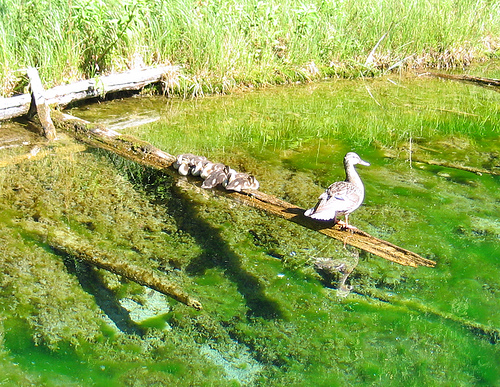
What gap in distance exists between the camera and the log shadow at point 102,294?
3.31m

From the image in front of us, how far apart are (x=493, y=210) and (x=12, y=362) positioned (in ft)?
13.4

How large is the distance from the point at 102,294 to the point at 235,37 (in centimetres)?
628

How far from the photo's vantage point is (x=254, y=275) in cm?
389

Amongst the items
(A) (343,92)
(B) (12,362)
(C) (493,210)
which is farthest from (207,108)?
(B) (12,362)

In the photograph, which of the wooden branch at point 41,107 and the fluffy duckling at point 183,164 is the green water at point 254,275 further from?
the wooden branch at point 41,107

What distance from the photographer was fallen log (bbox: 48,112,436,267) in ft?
11.6

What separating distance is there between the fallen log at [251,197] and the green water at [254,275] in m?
0.22

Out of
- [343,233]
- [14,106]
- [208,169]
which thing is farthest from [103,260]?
[14,106]

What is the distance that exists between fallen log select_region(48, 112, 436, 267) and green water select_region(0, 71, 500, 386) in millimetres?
222

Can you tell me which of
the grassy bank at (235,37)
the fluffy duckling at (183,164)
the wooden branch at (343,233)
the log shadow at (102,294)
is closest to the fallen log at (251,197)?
the wooden branch at (343,233)

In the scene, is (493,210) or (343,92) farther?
(343,92)

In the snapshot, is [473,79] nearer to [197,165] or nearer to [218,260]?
[197,165]

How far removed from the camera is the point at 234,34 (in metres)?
8.94

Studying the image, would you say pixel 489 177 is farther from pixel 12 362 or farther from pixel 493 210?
pixel 12 362
